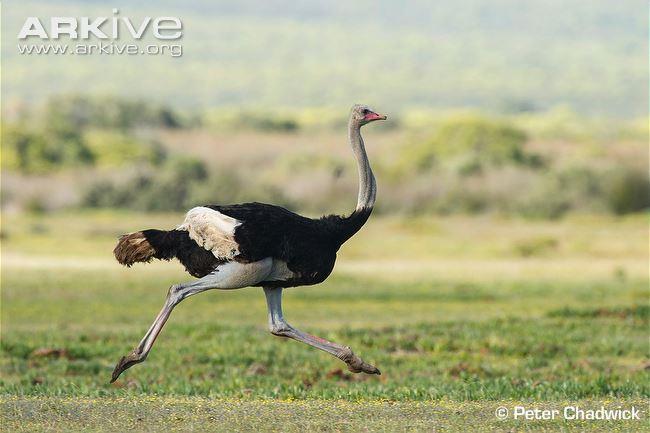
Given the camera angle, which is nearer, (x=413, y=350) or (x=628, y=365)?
(x=628, y=365)

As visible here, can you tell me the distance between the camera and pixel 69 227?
5066cm

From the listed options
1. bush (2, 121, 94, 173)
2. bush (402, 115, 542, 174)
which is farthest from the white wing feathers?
bush (2, 121, 94, 173)

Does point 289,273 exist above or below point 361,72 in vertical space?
below

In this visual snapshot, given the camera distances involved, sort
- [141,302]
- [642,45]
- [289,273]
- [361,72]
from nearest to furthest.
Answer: [289,273], [141,302], [361,72], [642,45]

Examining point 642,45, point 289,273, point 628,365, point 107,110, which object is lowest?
point 628,365

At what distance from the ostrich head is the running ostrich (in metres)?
0.83

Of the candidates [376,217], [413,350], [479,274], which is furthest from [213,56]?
[413,350]

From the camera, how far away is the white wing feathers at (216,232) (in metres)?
11.3

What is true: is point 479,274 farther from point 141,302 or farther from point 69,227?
point 69,227

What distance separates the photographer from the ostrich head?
40.7 ft

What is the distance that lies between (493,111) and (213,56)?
1385 inches

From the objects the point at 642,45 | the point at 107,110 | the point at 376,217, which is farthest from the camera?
the point at 642,45

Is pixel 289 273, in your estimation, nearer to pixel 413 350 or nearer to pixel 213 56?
pixel 413 350

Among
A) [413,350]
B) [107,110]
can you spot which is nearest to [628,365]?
[413,350]
